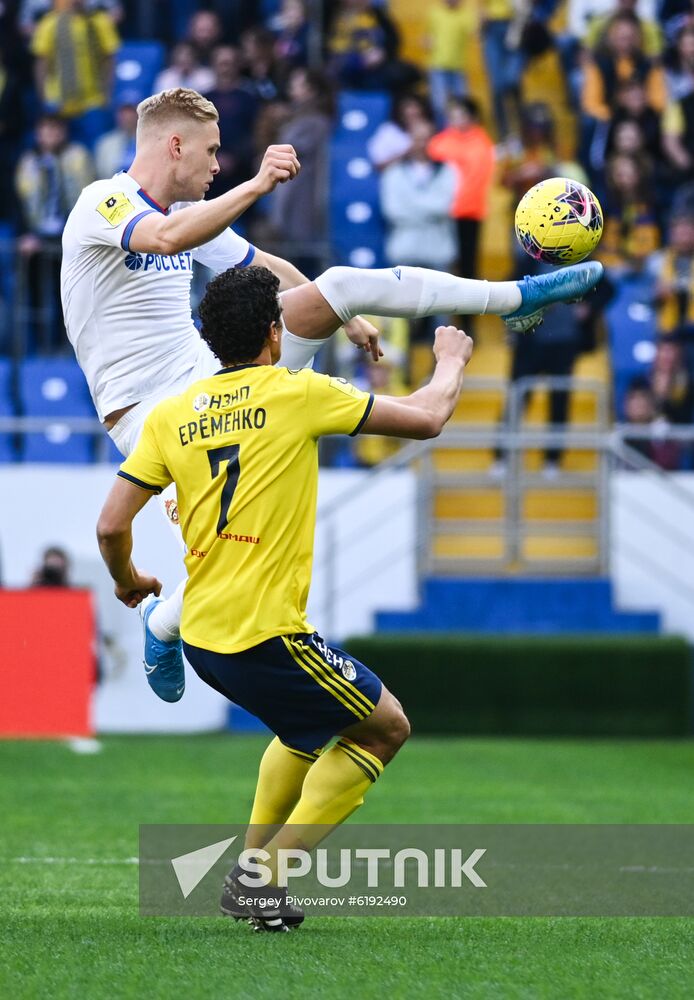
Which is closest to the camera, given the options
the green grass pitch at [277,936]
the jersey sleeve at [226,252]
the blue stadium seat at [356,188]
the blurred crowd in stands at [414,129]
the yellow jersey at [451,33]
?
the green grass pitch at [277,936]

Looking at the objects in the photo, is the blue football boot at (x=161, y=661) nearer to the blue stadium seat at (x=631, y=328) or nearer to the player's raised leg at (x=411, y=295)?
the player's raised leg at (x=411, y=295)

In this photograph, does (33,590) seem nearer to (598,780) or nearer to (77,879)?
(598,780)

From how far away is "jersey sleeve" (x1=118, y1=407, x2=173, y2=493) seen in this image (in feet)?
17.9

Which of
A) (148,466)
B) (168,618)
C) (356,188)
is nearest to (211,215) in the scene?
(148,466)

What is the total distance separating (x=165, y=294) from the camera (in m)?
6.46

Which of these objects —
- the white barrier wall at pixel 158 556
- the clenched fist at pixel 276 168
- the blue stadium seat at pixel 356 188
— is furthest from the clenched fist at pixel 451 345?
the blue stadium seat at pixel 356 188

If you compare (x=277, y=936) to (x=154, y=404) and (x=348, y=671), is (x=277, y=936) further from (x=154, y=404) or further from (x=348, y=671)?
(x=154, y=404)

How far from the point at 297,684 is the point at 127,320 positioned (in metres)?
1.70

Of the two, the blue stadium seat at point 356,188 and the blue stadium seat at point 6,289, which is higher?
the blue stadium seat at point 356,188

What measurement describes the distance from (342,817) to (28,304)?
1064cm

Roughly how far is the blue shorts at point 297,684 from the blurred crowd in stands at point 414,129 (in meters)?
9.73

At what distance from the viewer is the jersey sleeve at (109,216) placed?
5965 millimetres

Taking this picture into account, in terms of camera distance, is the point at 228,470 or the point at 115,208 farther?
the point at 115,208

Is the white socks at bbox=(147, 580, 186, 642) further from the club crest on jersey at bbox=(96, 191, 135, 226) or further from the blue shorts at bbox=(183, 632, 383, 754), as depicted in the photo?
the club crest on jersey at bbox=(96, 191, 135, 226)
